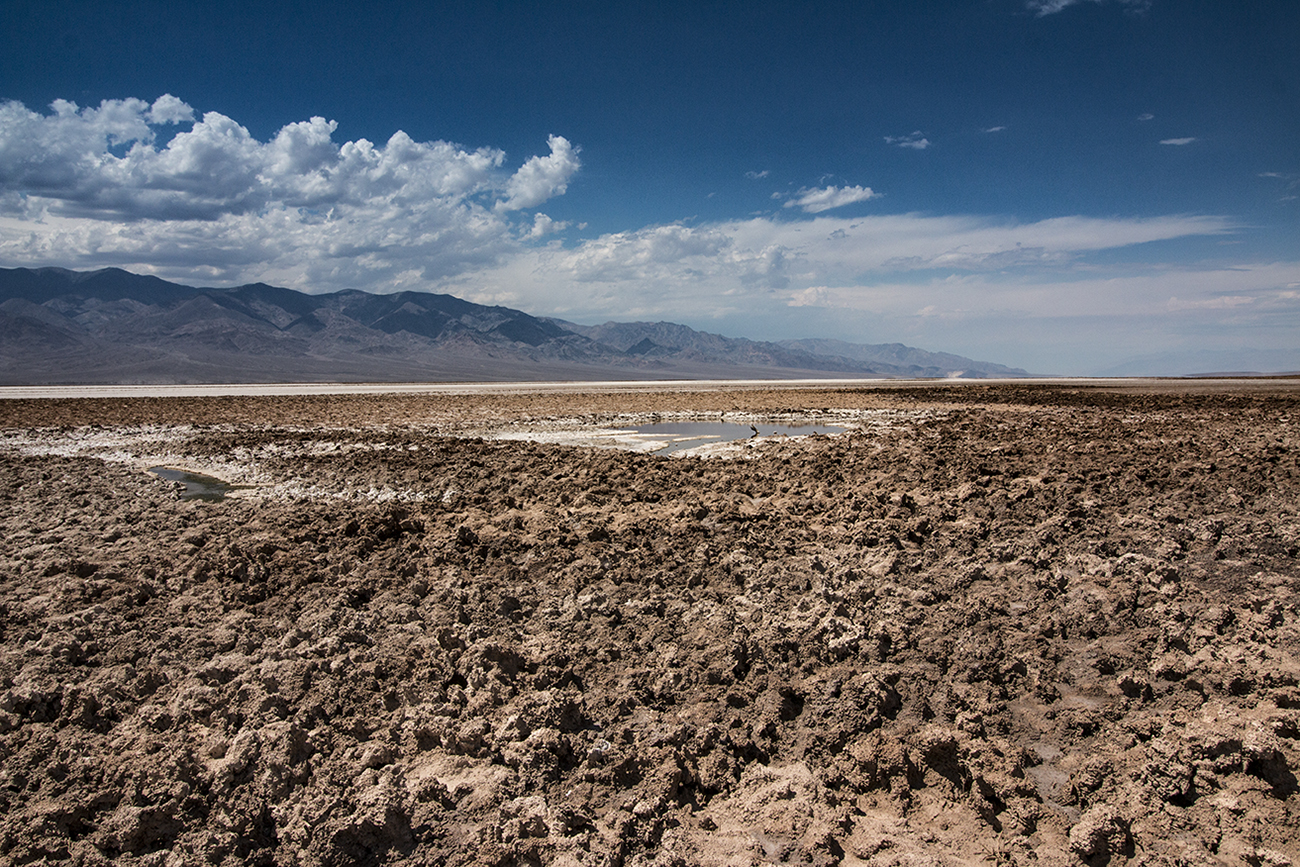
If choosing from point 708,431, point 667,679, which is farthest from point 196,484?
point 708,431

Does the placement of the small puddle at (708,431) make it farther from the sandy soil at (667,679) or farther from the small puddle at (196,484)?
the small puddle at (196,484)

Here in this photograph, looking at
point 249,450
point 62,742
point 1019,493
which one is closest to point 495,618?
point 62,742

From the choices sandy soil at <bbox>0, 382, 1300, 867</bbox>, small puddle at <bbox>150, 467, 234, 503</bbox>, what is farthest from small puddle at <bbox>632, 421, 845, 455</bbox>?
small puddle at <bbox>150, 467, 234, 503</bbox>

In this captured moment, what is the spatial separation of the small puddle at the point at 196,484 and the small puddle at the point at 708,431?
25.9ft

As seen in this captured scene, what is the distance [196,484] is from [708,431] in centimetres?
1202

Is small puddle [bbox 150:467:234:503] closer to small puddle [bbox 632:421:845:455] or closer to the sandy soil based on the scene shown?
the sandy soil

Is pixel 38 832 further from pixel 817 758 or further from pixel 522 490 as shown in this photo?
pixel 522 490

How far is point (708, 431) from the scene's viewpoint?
64.3 feet

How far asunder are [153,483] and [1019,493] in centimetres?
1259

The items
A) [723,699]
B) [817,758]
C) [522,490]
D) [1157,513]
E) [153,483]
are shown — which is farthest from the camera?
[153,483]

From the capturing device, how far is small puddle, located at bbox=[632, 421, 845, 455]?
55.3 feet

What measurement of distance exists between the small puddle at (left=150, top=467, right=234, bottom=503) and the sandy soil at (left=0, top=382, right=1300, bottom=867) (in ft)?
4.97

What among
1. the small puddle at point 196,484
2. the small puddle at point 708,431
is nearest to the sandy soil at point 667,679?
the small puddle at point 196,484

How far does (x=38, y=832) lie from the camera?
10.3 ft
